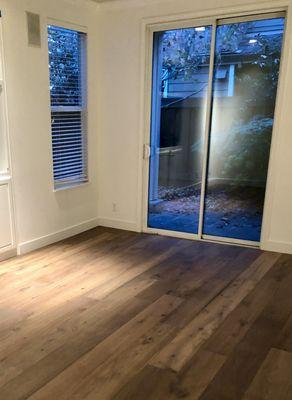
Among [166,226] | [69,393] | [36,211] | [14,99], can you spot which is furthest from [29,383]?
[166,226]

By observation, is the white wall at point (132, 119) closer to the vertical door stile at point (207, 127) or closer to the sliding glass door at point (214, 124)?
the sliding glass door at point (214, 124)

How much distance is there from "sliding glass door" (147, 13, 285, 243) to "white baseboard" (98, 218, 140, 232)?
0.64ft

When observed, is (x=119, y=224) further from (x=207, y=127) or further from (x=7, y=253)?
(x=207, y=127)

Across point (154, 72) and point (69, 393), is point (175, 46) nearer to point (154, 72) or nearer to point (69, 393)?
point (154, 72)

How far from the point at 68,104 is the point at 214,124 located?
5.53 feet

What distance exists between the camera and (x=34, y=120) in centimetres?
384

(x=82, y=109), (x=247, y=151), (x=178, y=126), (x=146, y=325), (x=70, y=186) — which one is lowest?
(x=146, y=325)

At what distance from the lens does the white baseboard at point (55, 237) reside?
3.96 m

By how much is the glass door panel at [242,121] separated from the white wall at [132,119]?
219mm

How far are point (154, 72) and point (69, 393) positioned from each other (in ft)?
11.7

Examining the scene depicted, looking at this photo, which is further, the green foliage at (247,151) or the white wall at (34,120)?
the green foliage at (247,151)

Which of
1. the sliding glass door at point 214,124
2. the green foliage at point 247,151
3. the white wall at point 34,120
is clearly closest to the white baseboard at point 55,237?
the white wall at point 34,120

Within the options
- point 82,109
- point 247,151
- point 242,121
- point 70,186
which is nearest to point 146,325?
point 70,186

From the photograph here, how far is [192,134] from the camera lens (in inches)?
173
